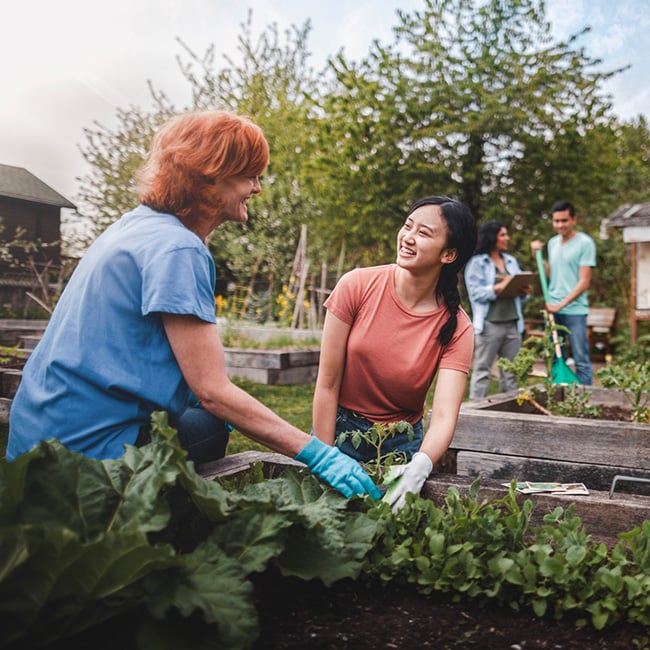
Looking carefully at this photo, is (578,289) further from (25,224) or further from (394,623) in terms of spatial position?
(25,224)

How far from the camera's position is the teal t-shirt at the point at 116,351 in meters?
1.63

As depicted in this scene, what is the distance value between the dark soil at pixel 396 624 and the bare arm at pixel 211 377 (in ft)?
1.14

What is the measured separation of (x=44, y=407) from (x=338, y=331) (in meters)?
1.07

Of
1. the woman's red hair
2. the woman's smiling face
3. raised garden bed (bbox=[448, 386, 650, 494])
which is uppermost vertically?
the woman's red hair

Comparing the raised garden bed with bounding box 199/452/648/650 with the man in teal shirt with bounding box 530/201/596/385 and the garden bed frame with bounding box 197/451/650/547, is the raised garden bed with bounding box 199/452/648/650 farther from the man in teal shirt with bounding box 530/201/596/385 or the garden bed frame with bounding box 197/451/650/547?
the man in teal shirt with bounding box 530/201/596/385

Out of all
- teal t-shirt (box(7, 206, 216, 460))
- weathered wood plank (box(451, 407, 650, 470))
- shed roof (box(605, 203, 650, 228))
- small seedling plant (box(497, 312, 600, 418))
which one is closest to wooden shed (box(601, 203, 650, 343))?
shed roof (box(605, 203, 650, 228))

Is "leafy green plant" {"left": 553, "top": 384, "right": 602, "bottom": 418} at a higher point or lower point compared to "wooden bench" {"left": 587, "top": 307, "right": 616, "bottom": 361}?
lower

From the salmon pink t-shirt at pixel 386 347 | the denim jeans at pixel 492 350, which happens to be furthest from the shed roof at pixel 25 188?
the salmon pink t-shirt at pixel 386 347

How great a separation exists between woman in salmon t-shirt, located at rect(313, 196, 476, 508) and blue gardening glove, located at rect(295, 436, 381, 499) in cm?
61

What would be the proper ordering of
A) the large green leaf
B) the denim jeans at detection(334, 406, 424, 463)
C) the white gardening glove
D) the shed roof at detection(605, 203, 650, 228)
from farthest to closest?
the shed roof at detection(605, 203, 650, 228)
the denim jeans at detection(334, 406, 424, 463)
the white gardening glove
the large green leaf

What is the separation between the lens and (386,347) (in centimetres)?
242

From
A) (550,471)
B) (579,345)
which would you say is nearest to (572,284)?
(579,345)

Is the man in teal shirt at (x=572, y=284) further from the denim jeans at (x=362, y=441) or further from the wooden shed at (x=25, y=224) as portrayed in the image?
the wooden shed at (x=25, y=224)

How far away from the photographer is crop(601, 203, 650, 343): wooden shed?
9.31 metres
